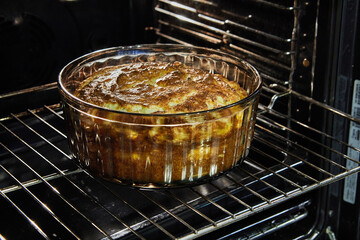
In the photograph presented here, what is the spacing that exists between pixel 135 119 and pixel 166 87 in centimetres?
20

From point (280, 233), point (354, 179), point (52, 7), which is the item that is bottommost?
point (280, 233)

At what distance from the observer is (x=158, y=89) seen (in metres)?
1.06

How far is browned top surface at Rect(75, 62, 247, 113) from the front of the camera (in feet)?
3.27

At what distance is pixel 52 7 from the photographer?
4.59 feet

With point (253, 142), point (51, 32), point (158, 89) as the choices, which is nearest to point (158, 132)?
point (158, 89)

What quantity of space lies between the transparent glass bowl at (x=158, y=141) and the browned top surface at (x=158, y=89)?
0.22ft

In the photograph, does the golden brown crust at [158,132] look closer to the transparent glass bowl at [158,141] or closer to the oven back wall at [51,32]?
the transparent glass bowl at [158,141]

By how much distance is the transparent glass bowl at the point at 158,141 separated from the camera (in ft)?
3.00

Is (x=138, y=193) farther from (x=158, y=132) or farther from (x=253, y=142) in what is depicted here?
(x=253, y=142)

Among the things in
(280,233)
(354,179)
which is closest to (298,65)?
(354,179)

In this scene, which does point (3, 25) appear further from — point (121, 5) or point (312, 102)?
point (312, 102)

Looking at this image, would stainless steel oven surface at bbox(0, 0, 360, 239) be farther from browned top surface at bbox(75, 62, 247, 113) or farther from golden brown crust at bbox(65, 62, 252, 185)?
browned top surface at bbox(75, 62, 247, 113)

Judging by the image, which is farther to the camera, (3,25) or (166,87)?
(3,25)

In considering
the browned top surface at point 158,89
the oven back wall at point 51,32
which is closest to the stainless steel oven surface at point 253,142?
the oven back wall at point 51,32
